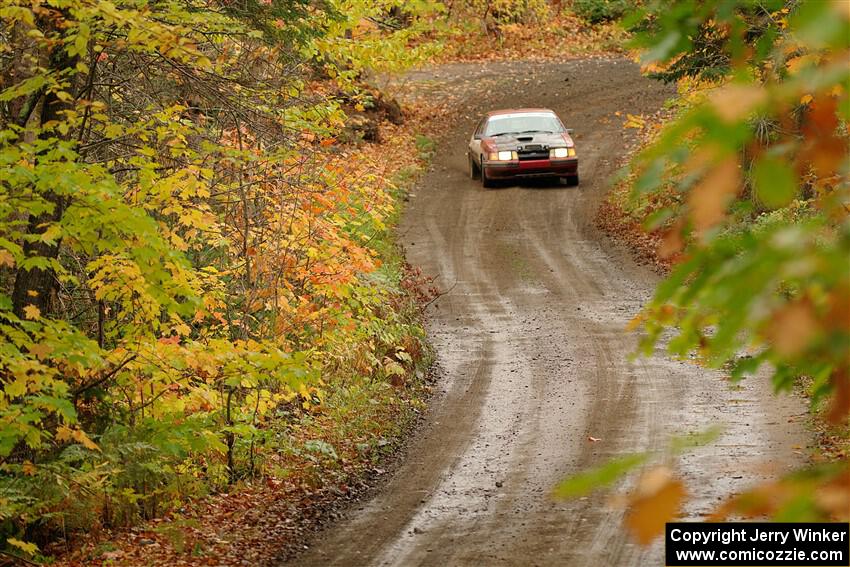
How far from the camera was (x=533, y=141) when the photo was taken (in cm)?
2528

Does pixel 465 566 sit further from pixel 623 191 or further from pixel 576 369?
pixel 623 191

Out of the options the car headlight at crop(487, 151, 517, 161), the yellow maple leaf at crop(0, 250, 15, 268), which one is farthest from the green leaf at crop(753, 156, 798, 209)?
the car headlight at crop(487, 151, 517, 161)

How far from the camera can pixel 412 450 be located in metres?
11.4

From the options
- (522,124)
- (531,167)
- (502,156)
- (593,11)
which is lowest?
(531,167)

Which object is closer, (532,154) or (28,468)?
(28,468)

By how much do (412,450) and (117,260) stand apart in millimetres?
4308

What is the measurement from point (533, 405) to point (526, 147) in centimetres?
1367

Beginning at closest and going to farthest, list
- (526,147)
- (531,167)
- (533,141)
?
(533,141), (526,147), (531,167)

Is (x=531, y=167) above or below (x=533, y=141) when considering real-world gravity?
below

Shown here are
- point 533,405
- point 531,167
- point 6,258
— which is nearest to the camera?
point 6,258

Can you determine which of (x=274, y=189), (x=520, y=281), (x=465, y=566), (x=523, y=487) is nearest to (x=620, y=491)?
(x=523, y=487)

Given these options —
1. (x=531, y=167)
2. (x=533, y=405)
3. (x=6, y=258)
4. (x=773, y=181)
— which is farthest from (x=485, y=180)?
(x=773, y=181)

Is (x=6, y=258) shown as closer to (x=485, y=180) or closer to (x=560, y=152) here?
(x=560, y=152)

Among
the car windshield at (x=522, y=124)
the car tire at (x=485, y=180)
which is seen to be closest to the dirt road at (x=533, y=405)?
the car tire at (x=485, y=180)
